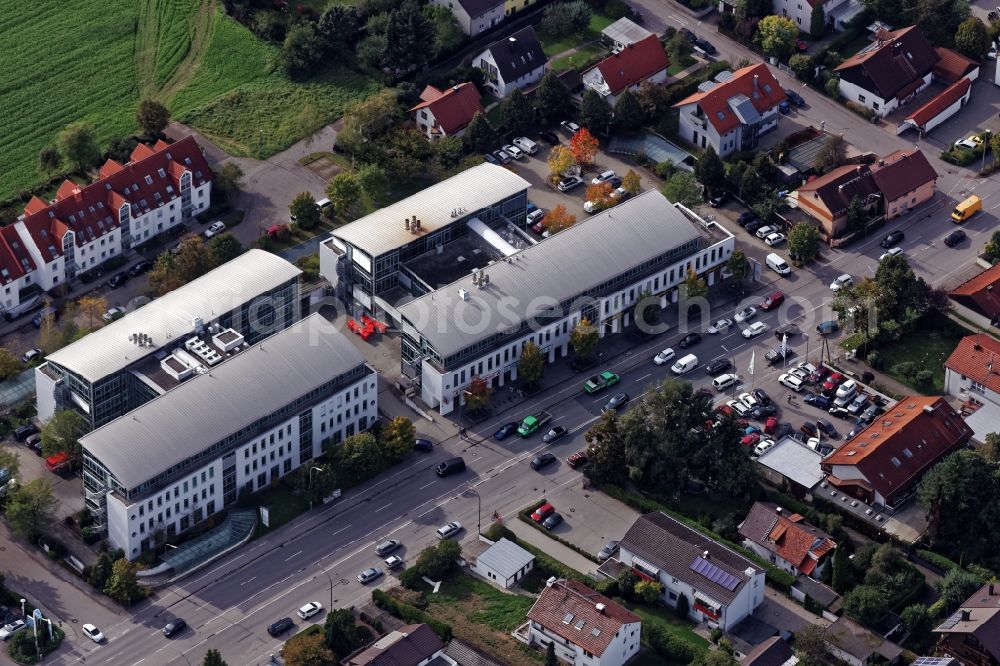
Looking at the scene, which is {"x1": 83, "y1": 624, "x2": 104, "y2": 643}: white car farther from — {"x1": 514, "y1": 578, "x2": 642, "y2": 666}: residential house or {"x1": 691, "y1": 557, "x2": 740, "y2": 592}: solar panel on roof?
{"x1": 691, "y1": 557, "x2": 740, "y2": 592}: solar panel on roof

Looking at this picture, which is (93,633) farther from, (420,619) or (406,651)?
(420,619)

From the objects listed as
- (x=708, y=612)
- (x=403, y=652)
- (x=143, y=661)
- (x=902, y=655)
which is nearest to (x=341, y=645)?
(x=403, y=652)

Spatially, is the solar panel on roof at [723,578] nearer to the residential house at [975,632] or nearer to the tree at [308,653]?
the residential house at [975,632]

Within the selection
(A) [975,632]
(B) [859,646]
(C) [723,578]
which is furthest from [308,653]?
(A) [975,632]

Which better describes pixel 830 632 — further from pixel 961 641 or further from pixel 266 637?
pixel 266 637
